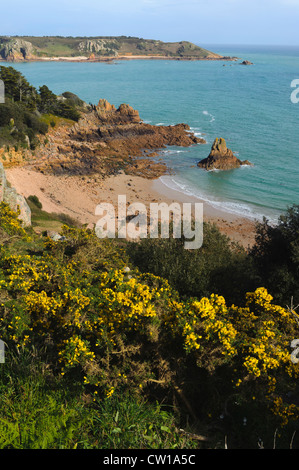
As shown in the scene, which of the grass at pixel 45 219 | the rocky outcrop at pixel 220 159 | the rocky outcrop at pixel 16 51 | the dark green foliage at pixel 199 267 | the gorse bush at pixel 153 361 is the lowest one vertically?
the grass at pixel 45 219

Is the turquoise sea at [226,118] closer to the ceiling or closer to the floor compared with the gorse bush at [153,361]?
closer to the ceiling

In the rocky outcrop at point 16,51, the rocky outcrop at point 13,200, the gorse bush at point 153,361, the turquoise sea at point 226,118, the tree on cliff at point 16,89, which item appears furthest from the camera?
the rocky outcrop at point 16,51

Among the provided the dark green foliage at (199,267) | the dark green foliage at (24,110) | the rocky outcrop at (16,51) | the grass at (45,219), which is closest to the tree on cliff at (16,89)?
the dark green foliage at (24,110)

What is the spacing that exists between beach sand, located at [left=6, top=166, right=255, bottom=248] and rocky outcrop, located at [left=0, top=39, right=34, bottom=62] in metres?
157

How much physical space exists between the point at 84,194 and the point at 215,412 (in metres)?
29.7

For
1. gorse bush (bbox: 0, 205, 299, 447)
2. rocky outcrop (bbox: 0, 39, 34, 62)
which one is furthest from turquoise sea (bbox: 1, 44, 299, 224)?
rocky outcrop (bbox: 0, 39, 34, 62)

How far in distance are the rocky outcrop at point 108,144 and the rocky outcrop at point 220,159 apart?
19.3 feet

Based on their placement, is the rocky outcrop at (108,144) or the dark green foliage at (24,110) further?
the rocky outcrop at (108,144)

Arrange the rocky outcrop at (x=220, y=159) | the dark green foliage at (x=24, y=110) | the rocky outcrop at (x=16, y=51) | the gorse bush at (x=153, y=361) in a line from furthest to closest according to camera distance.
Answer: the rocky outcrop at (x=16, y=51) → the rocky outcrop at (x=220, y=159) → the dark green foliage at (x=24, y=110) → the gorse bush at (x=153, y=361)

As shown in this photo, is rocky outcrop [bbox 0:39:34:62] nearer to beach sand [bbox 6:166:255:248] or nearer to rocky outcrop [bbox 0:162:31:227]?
beach sand [bbox 6:166:255:248]

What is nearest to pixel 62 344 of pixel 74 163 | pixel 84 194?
pixel 84 194

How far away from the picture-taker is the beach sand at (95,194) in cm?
2853

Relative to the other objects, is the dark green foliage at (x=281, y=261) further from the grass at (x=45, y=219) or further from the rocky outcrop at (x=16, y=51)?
the rocky outcrop at (x=16, y=51)
